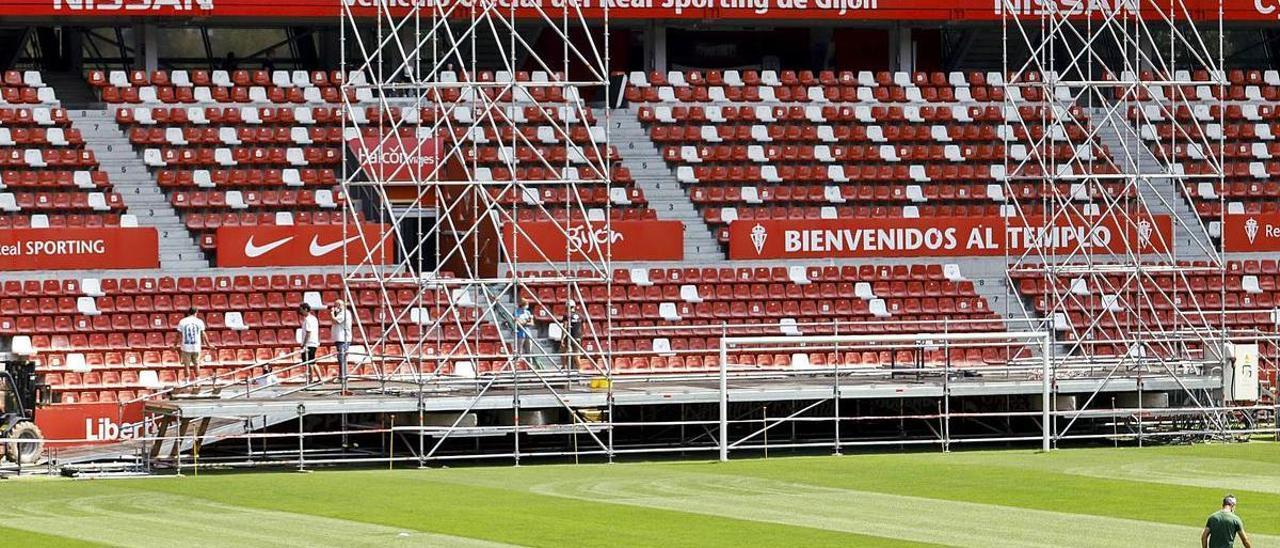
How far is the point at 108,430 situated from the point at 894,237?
14653mm

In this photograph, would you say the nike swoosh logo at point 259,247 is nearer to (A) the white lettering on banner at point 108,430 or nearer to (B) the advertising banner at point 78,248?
(B) the advertising banner at point 78,248

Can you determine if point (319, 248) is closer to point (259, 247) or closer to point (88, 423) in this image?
point (259, 247)

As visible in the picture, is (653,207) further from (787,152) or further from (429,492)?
(429,492)

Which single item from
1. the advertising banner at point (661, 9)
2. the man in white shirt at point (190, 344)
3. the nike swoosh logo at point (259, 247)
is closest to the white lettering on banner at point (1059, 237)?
the advertising banner at point (661, 9)

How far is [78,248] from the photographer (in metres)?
37.4

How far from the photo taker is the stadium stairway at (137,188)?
3853 centimetres

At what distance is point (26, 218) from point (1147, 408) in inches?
680

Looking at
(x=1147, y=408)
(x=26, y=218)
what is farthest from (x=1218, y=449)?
(x=26, y=218)

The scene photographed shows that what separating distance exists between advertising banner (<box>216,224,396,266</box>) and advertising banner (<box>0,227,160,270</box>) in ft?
3.83

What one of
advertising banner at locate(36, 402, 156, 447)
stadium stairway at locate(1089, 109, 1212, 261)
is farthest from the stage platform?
stadium stairway at locate(1089, 109, 1212, 261)

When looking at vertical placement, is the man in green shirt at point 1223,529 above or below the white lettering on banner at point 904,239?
below

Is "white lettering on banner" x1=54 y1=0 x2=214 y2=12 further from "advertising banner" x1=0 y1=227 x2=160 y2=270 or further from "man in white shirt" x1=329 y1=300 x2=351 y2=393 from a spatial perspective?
"man in white shirt" x1=329 y1=300 x2=351 y2=393

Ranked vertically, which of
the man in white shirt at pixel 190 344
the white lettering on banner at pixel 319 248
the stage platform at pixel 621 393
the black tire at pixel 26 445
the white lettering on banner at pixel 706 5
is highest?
the white lettering on banner at pixel 706 5

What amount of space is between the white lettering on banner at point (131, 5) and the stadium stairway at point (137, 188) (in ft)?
5.69
